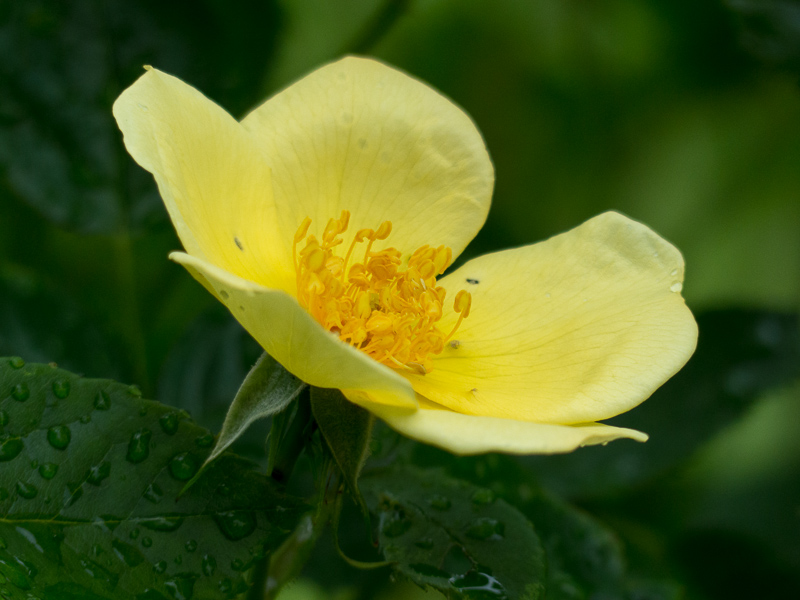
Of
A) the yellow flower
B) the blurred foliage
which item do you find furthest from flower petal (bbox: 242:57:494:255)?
the blurred foliage

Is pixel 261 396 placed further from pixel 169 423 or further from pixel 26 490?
pixel 26 490

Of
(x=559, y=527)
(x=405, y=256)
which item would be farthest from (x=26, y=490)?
(x=559, y=527)

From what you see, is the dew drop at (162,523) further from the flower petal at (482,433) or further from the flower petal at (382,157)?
the flower petal at (382,157)

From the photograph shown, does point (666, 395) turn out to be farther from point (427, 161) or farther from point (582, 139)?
point (582, 139)

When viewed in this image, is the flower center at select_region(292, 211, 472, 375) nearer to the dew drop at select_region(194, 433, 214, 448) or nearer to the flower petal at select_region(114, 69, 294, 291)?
the flower petal at select_region(114, 69, 294, 291)

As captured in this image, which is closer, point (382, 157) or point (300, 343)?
point (300, 343)
